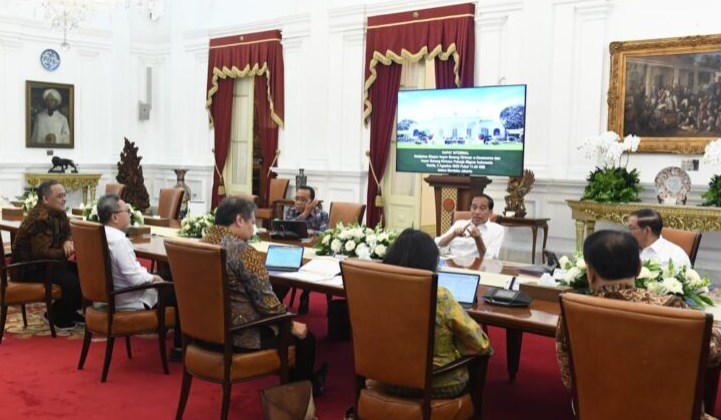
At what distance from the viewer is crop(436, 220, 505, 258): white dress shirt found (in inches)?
212

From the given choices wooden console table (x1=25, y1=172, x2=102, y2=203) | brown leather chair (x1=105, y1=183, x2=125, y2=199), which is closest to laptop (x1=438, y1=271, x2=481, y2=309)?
brown leather chair (x1=105, y1=183, x2=125, y2=199)

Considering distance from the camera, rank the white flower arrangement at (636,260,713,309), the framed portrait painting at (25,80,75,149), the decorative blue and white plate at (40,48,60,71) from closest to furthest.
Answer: the white flower arrangement at (636,260,713,309) < the framed portrait painting at (25,80,75,149) < the decorative blue and white plate at (40,48,60,71)

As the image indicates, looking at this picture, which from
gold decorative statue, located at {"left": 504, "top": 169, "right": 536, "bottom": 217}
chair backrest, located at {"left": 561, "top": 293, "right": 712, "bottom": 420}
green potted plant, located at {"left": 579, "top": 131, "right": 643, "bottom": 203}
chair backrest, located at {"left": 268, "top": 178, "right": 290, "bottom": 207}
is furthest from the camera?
chair backrest, located at {"left": 268, "top": 178, "right": 290, "bottom": 207}

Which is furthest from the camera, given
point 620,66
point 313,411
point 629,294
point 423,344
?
point 620,66

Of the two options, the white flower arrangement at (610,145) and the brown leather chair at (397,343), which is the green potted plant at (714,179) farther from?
the brown leather chair at (397,343)

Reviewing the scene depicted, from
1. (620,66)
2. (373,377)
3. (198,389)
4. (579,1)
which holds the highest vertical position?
(579,1)

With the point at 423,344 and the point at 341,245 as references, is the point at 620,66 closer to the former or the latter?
the point at 341,245

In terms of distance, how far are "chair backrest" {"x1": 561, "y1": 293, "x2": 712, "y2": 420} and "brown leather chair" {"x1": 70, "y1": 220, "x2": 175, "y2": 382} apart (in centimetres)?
270

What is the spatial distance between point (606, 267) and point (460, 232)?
246 cm

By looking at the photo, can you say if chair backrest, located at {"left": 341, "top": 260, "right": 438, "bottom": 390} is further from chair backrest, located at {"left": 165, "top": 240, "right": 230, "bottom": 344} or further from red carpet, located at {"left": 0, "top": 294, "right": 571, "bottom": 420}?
red carpet, located at {"left": 0, "top": 294, "right": 571, "bottom": 420}

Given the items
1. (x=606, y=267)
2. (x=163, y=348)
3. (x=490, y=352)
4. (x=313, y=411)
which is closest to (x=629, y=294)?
(x=606, y=267)

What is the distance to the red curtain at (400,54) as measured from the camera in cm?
855

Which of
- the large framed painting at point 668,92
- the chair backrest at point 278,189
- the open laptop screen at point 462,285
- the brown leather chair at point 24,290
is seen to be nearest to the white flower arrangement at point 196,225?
the brown leather chair at point 24,290

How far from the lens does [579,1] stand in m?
7.68
